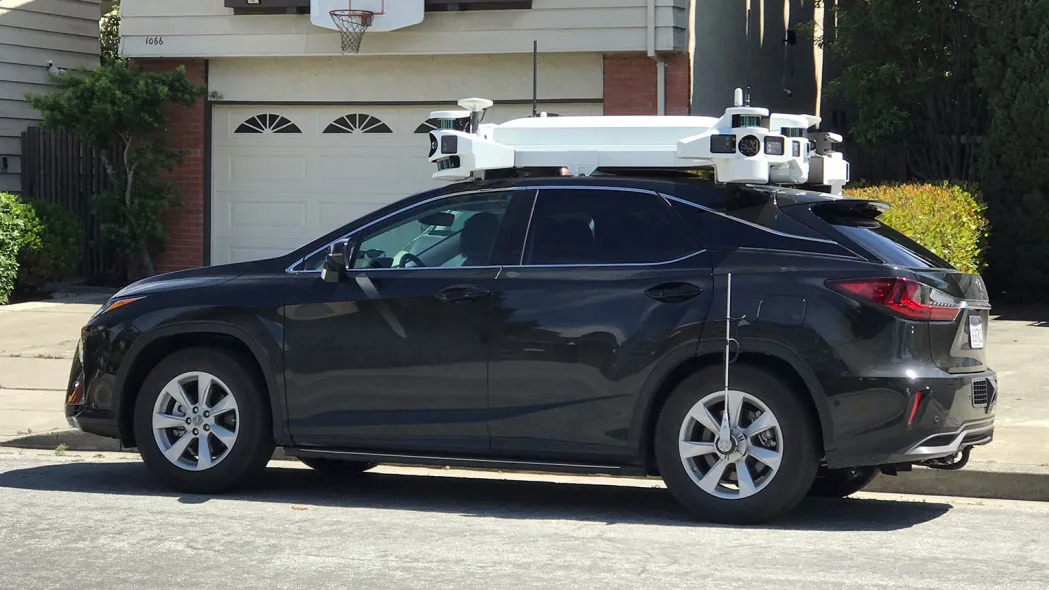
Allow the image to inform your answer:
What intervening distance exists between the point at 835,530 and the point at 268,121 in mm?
12028

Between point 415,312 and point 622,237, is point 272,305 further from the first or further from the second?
point 622,237

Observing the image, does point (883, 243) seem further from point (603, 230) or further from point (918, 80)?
point (918, 80)

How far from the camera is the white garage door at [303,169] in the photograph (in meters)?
16.9

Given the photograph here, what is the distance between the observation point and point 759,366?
6672mm

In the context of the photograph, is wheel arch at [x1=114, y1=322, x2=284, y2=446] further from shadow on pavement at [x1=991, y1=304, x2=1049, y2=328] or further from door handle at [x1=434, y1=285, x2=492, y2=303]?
shadow on pavement at [x1=991, y1=304, x2=1049, y2=328]

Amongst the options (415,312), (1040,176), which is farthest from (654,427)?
(1040,176)

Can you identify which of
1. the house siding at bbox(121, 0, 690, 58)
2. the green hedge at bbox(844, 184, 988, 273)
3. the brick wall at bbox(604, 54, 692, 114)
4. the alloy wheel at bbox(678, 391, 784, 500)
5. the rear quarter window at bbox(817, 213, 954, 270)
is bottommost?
the alloy wheel at bbox(678, 391, 784, 500)

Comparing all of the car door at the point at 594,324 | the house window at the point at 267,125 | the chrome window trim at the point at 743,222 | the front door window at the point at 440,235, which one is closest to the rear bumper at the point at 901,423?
the chrome window trim at the point at 743,222

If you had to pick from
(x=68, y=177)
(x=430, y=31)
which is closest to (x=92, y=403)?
(x=430, y=31)

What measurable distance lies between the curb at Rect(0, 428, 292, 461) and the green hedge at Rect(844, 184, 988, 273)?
6.20m

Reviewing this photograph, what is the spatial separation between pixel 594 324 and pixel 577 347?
0.14m

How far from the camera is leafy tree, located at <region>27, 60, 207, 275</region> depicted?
16.6 meters

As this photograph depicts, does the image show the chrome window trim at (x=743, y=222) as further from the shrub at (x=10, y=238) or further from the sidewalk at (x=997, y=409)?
the shrub at (x=10, y=238)

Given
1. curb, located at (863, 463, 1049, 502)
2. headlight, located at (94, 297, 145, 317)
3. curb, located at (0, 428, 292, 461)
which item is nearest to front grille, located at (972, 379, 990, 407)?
curb, located at (863, 463, 1049, 502)
